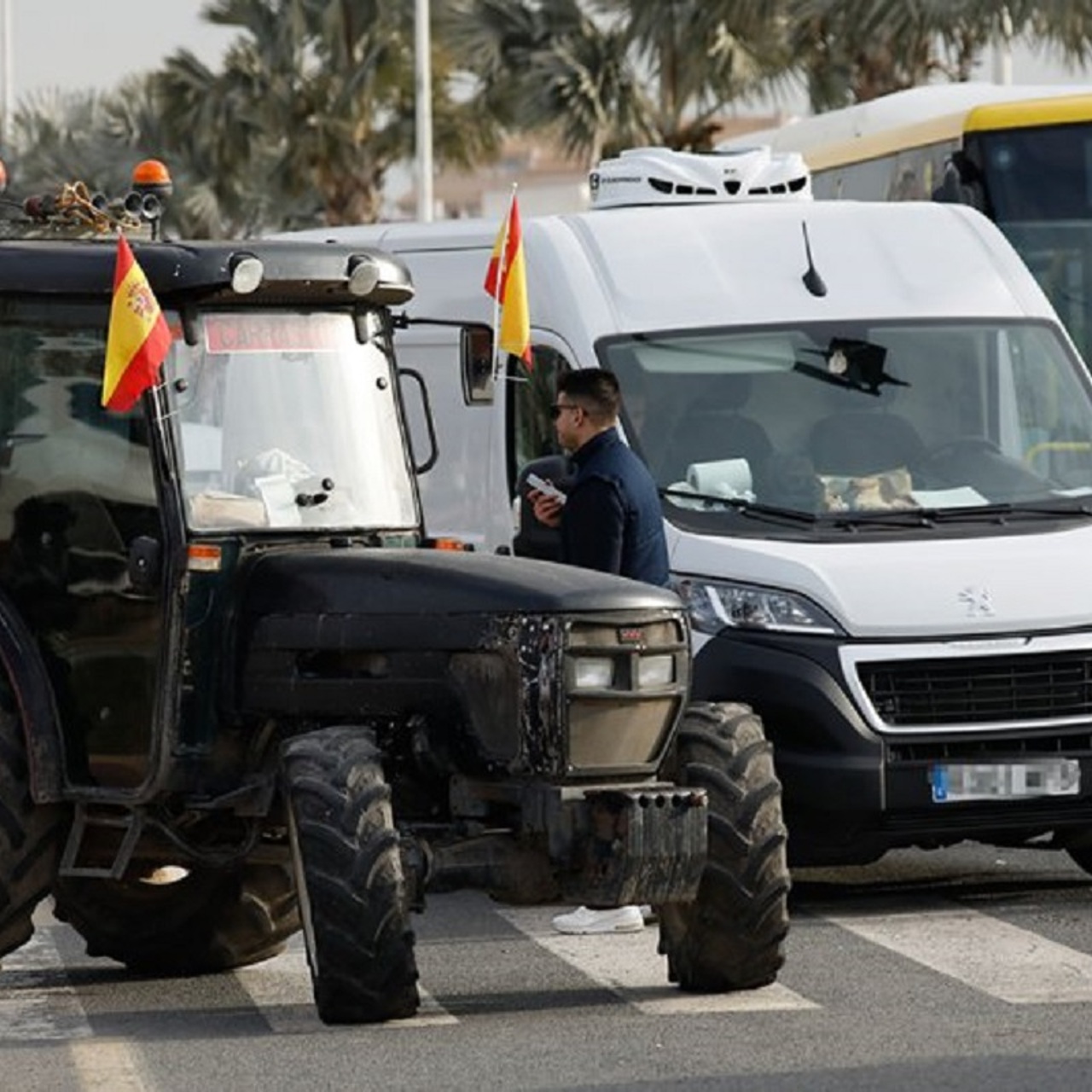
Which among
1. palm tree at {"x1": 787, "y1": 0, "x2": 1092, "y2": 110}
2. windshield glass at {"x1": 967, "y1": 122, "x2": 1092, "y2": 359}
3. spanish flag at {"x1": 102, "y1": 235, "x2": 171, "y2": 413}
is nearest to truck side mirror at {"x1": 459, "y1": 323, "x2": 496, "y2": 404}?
spanish flag at {"x1": 102, "y1": 235, "x2": 171, "y2": 413}

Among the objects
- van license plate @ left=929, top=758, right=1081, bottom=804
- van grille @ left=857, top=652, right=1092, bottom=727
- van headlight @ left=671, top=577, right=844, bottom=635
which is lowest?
van license plate @ left=929, top=758, right=1081, bottom=804

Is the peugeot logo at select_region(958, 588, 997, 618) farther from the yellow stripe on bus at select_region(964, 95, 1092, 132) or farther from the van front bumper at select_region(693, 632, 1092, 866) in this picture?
the yellow stripe on bus at select_region(964, 95, 1092, 132)

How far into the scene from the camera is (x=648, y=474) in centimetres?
1398

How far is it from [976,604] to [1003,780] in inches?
24.2

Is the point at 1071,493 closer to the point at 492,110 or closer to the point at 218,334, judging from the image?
the point at 218,334

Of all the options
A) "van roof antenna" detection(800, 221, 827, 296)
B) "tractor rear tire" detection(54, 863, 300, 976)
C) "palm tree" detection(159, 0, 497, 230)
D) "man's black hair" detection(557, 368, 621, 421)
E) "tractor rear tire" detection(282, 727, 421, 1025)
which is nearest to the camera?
"tractor rear tire" detection(282, 727, 421, 1025)

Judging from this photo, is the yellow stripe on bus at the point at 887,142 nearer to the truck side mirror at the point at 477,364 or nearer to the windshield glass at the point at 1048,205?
the windshield glass at the point at 1048,205

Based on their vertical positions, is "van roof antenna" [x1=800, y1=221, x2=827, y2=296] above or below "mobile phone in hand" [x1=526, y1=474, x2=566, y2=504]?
above

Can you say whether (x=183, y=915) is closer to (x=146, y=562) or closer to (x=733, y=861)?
(x=146, y=562)

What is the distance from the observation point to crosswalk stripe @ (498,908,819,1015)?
11.7 metres

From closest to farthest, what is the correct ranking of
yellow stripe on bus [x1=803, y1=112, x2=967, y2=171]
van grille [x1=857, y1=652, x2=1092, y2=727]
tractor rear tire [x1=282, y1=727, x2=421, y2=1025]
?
tractor rear tire [x1=282, y1=727, x2=421, y2=1025]
van grille [x1=857, y1=652, x2=1092, y2=727]
yellow stripe on bus [x1=803, y1=112, x2=967, y2=171]

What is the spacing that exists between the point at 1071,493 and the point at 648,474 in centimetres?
197

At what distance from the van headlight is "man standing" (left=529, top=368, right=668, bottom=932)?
1.79ft

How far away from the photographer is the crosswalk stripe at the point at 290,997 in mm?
11508
